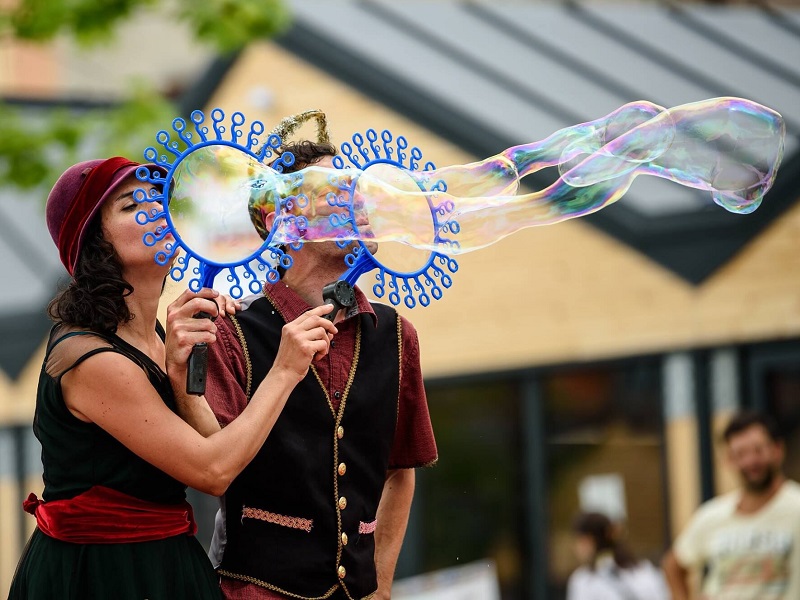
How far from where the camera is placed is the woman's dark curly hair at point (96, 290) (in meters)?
2.93

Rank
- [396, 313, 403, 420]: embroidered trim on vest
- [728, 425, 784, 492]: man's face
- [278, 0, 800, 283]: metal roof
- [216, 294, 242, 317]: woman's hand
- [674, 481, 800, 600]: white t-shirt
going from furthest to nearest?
[278, 0, 800, 283]: metal roof < [728, 425, 784, 492]: man's face < [674, 481, 800, 600]: white t-shirt < [396, 313, 403, 420]: embroidered trim on vest < [216, 294, 242, 317]: woman's hand

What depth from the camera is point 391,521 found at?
135 inches

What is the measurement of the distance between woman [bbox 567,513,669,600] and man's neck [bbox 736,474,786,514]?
1.26 meters

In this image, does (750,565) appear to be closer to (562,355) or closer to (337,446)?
(562,355)

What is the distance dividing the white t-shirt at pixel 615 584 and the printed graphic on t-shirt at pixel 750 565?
1.13 metres

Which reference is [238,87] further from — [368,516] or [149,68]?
[149,68]

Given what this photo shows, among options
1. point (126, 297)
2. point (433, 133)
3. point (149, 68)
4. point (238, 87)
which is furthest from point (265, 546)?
point (149, 68)

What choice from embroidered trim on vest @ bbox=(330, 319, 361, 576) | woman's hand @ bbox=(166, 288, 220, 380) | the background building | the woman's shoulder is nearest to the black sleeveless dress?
the woman's shoulder

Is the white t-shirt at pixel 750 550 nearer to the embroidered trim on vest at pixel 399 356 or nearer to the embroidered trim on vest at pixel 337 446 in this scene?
the embroidered trim on vest at pixel 399 356

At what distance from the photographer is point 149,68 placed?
17953 mm

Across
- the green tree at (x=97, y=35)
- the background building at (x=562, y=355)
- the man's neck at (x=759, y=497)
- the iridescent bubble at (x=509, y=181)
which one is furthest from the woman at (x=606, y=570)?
the iridescent bubble at (x=509, y=181)

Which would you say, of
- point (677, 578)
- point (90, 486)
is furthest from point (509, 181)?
point (677, 578)

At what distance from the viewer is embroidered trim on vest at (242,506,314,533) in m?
3.07

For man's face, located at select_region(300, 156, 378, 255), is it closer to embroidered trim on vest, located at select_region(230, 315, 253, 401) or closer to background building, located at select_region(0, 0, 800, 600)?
embroidered trim on vest, located at select_region(230, 315, 253, 401)
